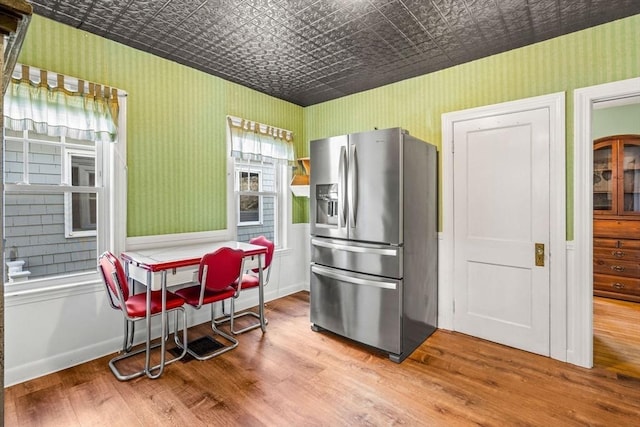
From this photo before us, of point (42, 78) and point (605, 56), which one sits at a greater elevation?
point (605, 56)

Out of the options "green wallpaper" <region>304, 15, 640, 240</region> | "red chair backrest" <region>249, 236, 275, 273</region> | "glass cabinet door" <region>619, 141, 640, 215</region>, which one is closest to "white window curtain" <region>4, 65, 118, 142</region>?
"red chair backrest" <region>249, 236, 275, 273</region>

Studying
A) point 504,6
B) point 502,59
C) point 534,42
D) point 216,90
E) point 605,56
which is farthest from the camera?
point 216,90

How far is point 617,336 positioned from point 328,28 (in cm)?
379

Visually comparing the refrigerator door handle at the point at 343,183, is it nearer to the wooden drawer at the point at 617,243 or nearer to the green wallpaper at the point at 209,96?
the green wallpaper at the point at 209,96

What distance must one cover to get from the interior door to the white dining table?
199 cm

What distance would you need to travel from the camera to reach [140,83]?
9.39 feet

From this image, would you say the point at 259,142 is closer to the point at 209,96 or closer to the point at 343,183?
the point at 209,96

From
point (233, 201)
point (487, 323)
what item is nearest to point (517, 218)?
point (487, 323)

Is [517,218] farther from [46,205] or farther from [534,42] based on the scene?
[46,205]

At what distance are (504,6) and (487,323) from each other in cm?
258

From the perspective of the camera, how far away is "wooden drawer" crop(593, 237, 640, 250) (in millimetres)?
3864

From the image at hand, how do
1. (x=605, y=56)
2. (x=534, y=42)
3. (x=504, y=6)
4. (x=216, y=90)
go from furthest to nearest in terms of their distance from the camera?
(x=216, y=90)
(x=534, y=42)
(x=605, y=56)
(x=504, y=6)

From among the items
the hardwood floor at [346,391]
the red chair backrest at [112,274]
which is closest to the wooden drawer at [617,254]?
the hardwood floor at [346,391]

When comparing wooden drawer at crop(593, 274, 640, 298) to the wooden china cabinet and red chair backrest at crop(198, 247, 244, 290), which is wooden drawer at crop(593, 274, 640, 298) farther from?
red chair backrest at crop(198, 247, 244, 290)
